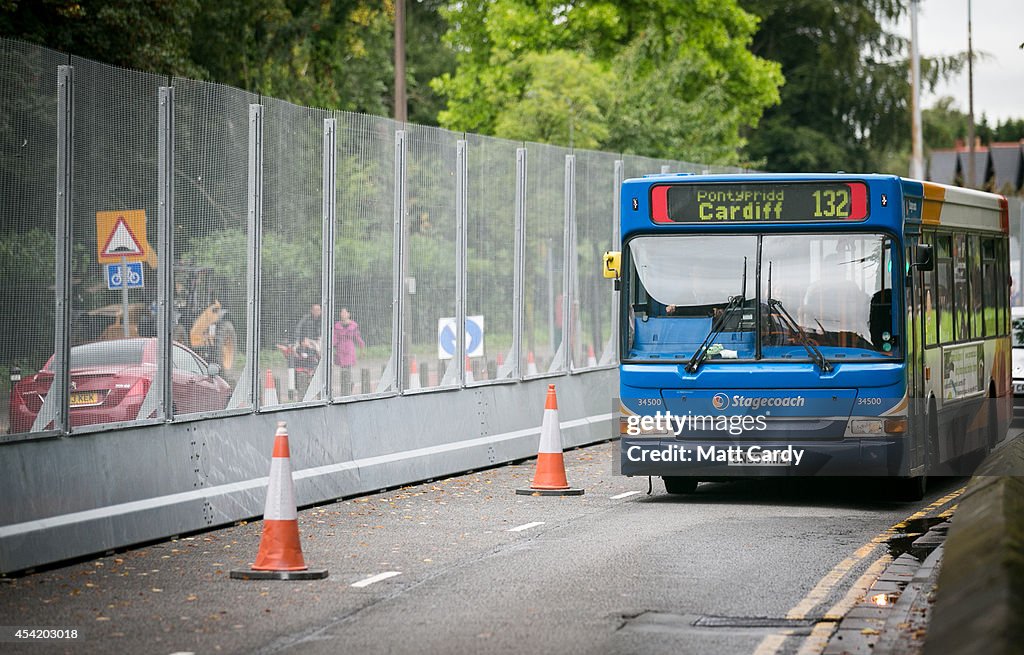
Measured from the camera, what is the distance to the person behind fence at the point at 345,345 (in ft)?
54.4

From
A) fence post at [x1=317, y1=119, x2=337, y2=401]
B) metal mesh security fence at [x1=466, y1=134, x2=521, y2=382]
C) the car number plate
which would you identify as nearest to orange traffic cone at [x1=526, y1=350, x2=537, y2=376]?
metal mesh security fence at [x1=466, y1=134, x2=521, y2=382]

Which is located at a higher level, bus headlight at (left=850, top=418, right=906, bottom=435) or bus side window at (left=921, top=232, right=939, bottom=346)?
bus side window at (left=921, top=232, right=939, bottom=346)

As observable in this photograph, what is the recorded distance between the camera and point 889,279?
15.3 meters

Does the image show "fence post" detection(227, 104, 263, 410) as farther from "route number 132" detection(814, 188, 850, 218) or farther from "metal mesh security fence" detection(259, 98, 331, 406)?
"route number 132" detection(814, 188, 850, 218)

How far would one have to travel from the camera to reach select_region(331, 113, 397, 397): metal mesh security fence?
55.0ft

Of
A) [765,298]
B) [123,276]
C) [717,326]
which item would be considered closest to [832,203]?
[765,298]

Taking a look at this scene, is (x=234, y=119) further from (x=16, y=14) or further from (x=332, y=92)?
(x=332, y=92)

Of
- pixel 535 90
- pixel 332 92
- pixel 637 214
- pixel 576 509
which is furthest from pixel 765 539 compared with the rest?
pixel 332 92

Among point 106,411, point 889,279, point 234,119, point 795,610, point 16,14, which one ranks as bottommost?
point 795,610

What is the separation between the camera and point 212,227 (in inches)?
565

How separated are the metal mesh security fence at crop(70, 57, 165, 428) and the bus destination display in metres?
4.68

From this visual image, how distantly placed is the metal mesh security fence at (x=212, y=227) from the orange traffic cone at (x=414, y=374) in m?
3.39

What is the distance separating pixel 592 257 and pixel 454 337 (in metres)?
5.13

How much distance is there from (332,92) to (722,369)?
3636 centimetres
